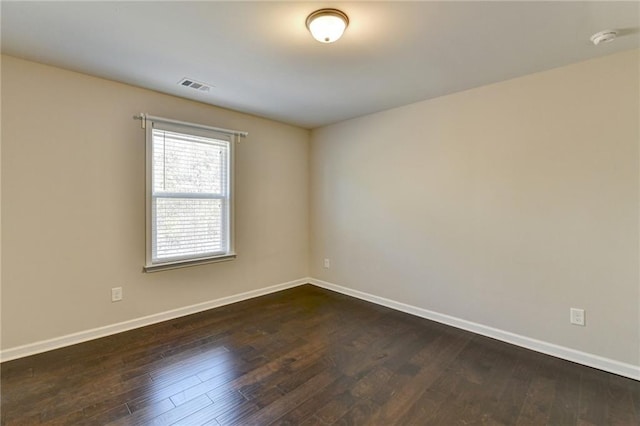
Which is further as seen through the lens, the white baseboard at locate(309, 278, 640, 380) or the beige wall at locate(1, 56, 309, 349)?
the beige wall at locate(1, 56, 309, 349)

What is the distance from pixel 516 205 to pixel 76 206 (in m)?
3.95

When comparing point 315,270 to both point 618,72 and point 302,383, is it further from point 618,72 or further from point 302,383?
point 618,72

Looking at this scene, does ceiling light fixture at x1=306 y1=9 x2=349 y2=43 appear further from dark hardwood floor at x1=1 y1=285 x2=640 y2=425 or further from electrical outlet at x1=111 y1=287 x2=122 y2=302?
electrical outlet at x1=111 y1=287 x2=122 y2=302

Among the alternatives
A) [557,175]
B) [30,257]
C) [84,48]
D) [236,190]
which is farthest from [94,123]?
[557,175]

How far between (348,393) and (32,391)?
2078mm

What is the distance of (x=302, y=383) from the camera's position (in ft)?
6.79

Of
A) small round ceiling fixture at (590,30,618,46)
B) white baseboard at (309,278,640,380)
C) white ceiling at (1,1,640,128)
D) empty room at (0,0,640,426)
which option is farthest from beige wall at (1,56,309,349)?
small round ceiling fixture at (590,30,618,46)

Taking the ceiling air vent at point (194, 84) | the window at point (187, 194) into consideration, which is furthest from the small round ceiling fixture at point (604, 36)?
the window at point (187, 194)

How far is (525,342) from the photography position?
2.63 metres

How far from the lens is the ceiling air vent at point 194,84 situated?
2.79m

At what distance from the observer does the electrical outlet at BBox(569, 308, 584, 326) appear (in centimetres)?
239

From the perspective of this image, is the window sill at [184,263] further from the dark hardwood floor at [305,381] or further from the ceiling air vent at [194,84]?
the ceiling air vent at [194,84]

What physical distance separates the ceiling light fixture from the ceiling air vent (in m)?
1.44

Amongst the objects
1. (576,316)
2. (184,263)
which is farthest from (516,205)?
(184,263)
